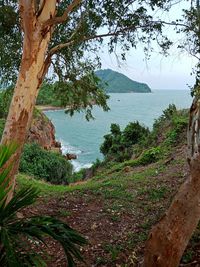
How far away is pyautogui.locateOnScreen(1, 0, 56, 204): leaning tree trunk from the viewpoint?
5.61m

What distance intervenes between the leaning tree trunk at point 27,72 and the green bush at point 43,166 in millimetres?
11121

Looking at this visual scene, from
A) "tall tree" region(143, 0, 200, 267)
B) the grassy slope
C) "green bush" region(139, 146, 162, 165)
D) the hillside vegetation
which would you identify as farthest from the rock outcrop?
"tall tree" region(143, 0, 200, 267)

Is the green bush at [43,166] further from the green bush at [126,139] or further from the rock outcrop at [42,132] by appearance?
the rock outcrop at [42,132]

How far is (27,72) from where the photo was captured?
5.76 m

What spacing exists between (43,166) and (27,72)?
40.8 feet

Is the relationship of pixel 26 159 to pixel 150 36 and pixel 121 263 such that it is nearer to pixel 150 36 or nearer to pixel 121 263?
pixel 150 36

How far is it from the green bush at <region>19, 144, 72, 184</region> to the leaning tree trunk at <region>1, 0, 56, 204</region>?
1112 cm

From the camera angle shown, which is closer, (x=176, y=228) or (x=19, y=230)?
(x=19, y=230)

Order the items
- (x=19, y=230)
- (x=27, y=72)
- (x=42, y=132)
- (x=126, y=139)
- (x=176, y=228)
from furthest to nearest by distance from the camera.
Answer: (x=42, y=132)
(x=126, y=139)
(x=27, y=72)
(x=176, y=228)
(x=19, y=230)

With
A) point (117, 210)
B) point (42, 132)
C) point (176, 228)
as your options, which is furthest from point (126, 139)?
point (176, 228)

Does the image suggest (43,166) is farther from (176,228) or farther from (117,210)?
(176,228)

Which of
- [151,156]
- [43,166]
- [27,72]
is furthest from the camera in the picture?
[43,166]

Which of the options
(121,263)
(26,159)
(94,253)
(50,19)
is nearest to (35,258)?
(121,263)

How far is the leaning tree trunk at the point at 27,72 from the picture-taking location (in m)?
5.61
